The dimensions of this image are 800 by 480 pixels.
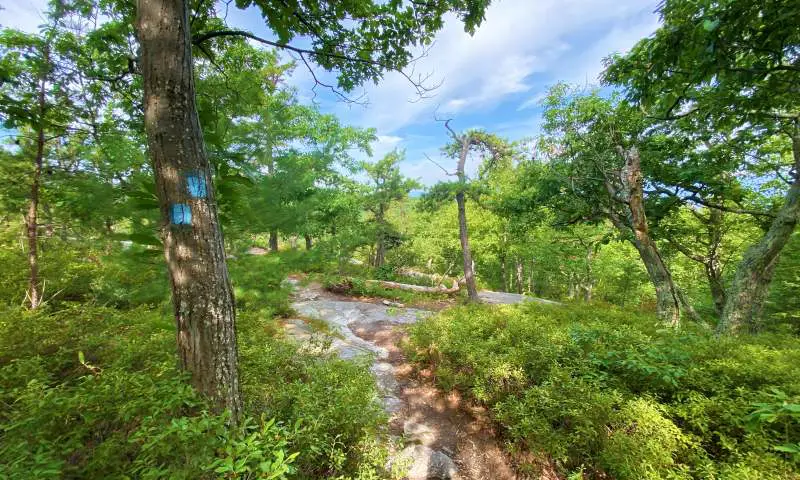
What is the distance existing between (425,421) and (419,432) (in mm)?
317

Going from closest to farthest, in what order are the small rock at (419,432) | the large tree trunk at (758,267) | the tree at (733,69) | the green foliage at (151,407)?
the green foliage at (151,407)
the tree at (733,69)
the small rock at (419,432)
the large tree trunk at (758,267)

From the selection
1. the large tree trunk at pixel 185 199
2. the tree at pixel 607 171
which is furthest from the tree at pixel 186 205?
the tree at pixel 607 171

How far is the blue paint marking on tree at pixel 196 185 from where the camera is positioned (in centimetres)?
183

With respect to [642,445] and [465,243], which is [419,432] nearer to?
[642,445]

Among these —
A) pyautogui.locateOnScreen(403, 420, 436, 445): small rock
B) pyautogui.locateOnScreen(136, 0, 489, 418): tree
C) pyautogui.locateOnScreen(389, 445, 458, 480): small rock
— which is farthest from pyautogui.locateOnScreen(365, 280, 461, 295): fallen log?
pyautogui.locateOnScreen(136, 0, 489, 418): tree

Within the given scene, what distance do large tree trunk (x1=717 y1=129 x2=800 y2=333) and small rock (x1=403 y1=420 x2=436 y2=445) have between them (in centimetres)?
620

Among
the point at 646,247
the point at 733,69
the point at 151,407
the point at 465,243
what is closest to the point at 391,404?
the point at 151,407

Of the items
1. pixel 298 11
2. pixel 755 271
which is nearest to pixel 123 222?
pixel 298 11

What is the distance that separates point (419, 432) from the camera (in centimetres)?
409

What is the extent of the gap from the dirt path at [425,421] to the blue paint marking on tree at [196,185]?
2.95 meters

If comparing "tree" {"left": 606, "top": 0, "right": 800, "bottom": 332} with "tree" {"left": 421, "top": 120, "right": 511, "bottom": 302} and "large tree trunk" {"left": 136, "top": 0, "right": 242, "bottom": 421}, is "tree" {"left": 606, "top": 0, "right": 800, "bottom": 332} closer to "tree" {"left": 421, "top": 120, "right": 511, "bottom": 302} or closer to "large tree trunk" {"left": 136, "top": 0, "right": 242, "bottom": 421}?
"large tree trunk" {"left": 136, "top": 0, "right": 242, "bottom": 421}

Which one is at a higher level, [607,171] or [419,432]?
[607,171]

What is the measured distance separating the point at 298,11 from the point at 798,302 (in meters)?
19.5

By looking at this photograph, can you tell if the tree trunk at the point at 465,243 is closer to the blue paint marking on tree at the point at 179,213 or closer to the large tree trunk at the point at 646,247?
the large tree trunk at the point at 646,247
